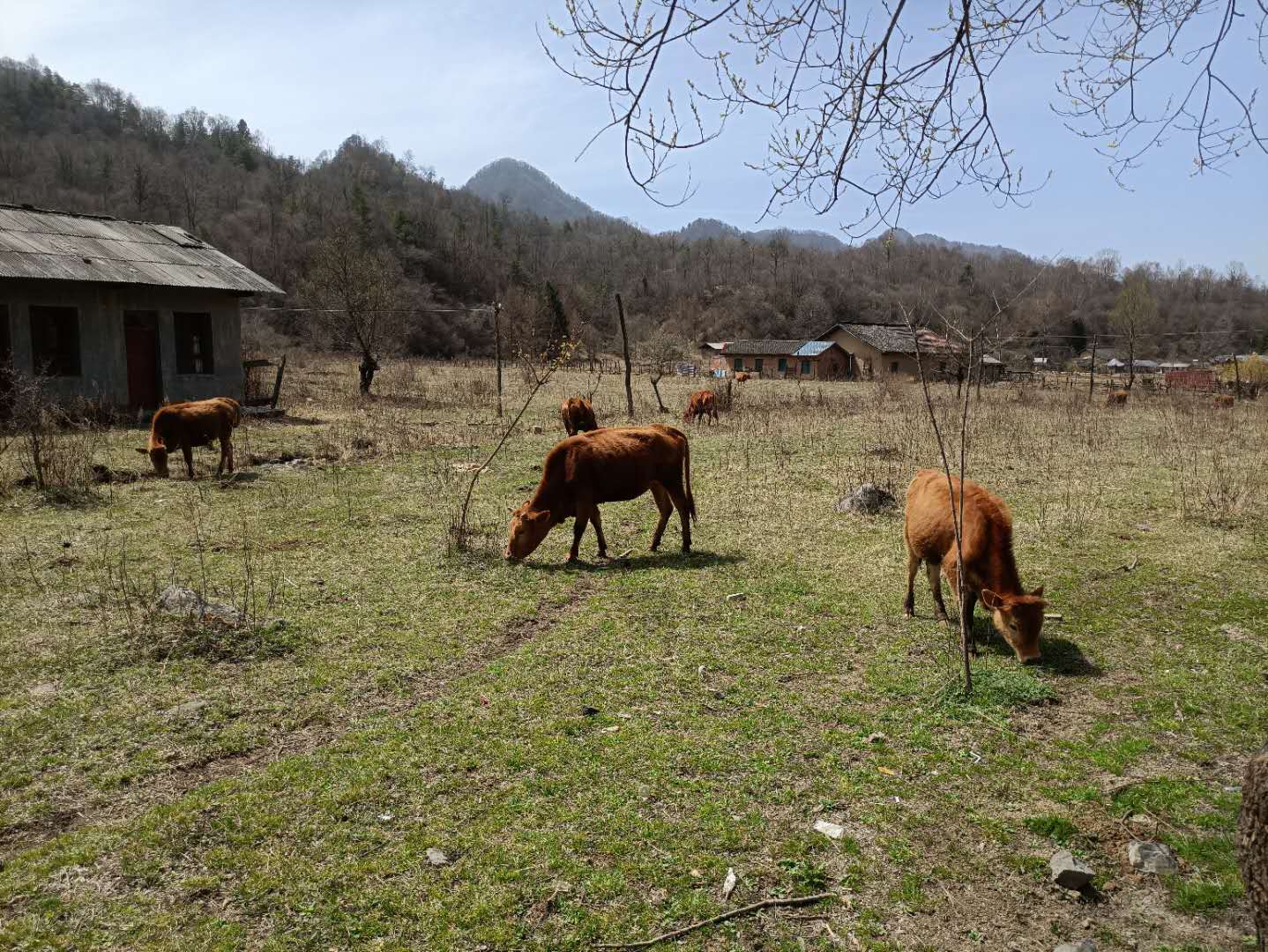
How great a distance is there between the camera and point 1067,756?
16.6 ft

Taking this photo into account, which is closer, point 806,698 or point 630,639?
point 806,698

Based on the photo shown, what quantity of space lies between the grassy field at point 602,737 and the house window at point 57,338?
11255 millimetres

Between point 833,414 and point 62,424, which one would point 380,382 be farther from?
point 833,414

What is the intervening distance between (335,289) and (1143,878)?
32.5 m

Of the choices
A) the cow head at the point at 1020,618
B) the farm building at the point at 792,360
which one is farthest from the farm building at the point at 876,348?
the cow head at the point at 1020,618

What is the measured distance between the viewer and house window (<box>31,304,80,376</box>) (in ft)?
65.9

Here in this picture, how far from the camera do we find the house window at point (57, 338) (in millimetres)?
20078

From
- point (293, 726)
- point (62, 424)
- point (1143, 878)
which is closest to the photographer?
point (1143, 878)

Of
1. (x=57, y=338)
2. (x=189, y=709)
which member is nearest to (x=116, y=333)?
(x=57, y=338)

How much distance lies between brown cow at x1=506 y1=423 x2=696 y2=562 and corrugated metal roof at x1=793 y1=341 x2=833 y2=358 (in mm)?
50973

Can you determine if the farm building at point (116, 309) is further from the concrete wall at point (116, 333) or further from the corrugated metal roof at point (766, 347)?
the corrugated metal roof at point (766, 347)

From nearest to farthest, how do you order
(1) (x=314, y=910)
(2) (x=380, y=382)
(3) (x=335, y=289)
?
1. (1) (x=314, y=910)
2. (3) (x=335, y=289)
3. (2) (x=380, y=382)

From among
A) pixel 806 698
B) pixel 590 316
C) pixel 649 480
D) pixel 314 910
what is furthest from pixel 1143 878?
pixel 590 316

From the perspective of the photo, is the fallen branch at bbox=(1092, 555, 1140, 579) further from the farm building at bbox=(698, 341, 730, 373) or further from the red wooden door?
the farm building at bbox=(698, 341, 730, 373)
